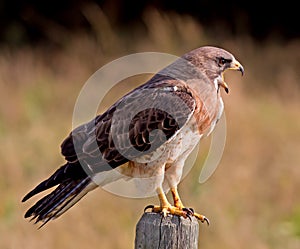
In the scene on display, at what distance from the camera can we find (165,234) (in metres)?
3.38

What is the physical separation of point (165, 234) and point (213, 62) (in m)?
1.31

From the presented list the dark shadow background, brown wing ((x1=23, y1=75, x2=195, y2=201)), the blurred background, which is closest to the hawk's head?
brown wing ((x1=23, y1=75, x2=195, y2=201))

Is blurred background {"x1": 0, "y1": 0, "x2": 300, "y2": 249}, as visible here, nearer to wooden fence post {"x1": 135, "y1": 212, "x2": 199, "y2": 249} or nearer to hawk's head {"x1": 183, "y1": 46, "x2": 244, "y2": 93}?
hawk's head {"x1": 183, "y1": 46, "x2": 244, "y2": 93}

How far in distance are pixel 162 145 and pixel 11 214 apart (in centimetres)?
263

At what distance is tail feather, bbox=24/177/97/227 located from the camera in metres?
3.89

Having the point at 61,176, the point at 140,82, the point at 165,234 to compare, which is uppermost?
the point at 140,82

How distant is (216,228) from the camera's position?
6238mm

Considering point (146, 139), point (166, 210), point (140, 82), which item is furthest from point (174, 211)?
point (140, 82)

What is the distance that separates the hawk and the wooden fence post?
57cm

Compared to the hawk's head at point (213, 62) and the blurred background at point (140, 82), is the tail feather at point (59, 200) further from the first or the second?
the blurred background at point (140, 82)

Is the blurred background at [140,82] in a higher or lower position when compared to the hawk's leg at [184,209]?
higher

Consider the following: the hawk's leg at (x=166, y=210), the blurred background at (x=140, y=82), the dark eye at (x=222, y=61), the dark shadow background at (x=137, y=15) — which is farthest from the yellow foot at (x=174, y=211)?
the dark shadow background at (x=137, y=15)

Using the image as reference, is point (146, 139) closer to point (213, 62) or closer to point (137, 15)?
point (213, 62)

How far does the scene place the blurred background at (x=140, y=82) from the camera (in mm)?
6422
